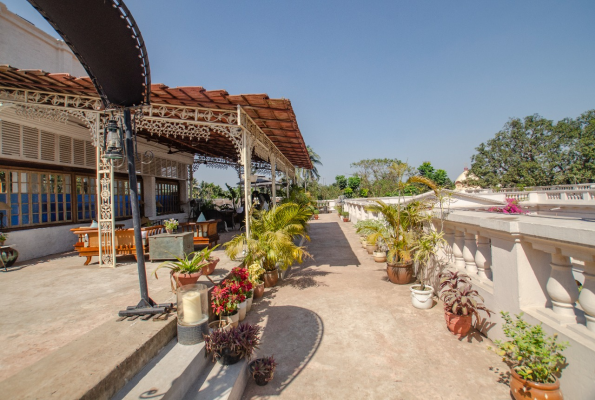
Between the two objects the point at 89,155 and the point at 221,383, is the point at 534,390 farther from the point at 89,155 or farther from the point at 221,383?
the point at 89,155

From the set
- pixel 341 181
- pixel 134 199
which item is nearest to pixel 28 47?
pixel 134 199

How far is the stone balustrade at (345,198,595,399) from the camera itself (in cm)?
185

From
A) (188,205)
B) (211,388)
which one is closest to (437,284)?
(211,388)

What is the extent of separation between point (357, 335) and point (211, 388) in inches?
68.1

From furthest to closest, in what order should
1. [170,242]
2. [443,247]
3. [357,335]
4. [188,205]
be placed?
[188,205]
[170,242]
[443,247]
[357,335]

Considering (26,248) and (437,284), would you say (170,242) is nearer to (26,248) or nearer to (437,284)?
(26,248)

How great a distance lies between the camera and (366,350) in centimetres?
297

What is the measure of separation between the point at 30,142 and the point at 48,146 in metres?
0.42

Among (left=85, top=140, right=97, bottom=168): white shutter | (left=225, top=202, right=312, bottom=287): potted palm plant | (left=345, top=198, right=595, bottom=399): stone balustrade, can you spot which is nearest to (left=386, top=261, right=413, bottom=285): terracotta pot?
(left=345, top=198, right=595, bottom=399): stone balustrade

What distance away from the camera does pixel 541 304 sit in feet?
8.02

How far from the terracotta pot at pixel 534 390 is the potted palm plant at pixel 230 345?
205 centimetres

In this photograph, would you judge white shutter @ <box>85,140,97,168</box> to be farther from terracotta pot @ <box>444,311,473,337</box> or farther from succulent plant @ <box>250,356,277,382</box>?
terracotta pot @ <box>444,311,473,337</box>

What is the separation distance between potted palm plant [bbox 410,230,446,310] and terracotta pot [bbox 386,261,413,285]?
0.67ft

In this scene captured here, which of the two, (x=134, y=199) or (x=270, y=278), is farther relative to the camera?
(x=270, y=278)
